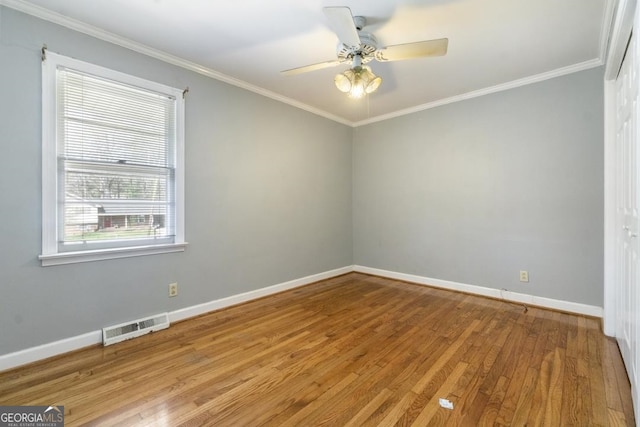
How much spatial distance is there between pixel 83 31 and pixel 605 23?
4.01 m

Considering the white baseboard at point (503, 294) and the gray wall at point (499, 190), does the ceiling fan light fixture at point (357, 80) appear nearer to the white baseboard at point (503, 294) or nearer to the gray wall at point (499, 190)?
the gray wall at point (499, 190)

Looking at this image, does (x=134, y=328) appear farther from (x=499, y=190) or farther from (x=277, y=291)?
(x=499, y=190)

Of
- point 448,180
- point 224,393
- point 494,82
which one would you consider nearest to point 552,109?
point 494,82

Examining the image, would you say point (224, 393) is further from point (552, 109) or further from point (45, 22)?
point (552, 109)

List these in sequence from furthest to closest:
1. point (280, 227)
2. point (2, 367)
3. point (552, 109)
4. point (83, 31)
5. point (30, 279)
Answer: point (280, 227), point (552, 109), point (83, 31), point (30, 279), point (2, 367)

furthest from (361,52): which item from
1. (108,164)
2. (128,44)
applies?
(108,164)

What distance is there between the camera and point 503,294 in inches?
133

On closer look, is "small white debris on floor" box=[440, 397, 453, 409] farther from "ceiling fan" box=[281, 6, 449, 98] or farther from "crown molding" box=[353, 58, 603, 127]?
"crown molding" box=[353, 58, 603, 127]

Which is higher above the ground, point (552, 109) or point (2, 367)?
point (552, 109)

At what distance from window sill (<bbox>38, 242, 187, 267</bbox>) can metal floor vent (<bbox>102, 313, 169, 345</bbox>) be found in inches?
23.1

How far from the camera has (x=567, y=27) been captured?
7.46 feet

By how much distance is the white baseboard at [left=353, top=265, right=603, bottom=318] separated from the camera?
2.90 m

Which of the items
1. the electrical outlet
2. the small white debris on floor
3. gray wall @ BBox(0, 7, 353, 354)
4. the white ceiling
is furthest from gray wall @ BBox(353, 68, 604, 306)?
the electrical outlet

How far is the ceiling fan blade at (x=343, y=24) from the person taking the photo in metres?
1.64
